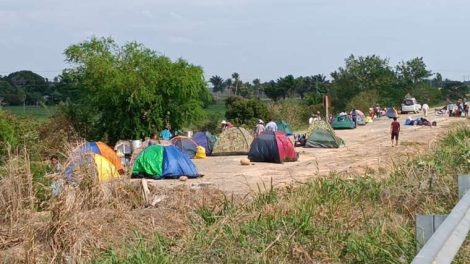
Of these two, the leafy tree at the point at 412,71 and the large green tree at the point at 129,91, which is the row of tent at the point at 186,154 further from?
the leafy tree at the point at 412,71

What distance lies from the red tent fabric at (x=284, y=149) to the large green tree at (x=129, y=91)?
7590 mm

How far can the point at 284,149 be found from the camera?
85.7ft

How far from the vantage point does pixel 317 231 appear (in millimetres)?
6426

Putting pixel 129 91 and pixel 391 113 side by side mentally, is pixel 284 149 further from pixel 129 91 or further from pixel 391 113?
pixel 391 113

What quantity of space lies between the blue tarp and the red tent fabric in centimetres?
496

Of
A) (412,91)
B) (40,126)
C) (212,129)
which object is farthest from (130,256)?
(412,91)

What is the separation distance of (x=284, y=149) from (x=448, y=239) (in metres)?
22.7

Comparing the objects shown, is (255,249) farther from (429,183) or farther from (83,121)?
(83,121)

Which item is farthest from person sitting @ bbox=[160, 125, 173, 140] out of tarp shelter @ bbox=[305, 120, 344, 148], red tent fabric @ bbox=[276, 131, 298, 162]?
tarp shelter @ bbox=[305, 120, 344, 148]

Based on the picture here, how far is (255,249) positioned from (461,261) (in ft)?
5.97

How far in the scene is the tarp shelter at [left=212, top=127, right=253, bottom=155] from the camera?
96.8ft

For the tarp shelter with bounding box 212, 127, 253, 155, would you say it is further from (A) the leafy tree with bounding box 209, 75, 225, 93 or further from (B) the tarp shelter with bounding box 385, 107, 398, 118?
(A) the leafy tree with bounding box 209, 75, 225, 93

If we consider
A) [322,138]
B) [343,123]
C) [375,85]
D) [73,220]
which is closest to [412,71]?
[375,85]

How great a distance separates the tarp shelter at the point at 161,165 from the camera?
835 inches
